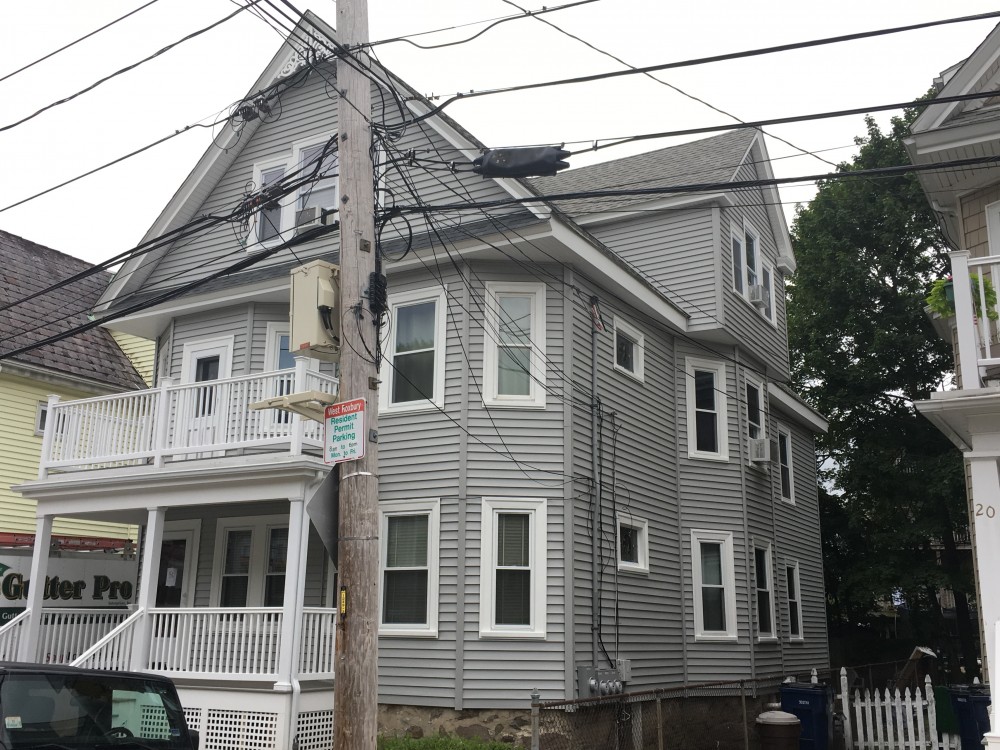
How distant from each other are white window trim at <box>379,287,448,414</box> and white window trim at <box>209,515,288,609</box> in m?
2.87

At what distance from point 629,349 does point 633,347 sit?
0.14 metres

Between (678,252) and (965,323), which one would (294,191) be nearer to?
(678,252)

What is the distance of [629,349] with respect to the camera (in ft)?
54.4

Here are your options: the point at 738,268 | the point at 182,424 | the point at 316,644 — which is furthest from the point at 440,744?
the point at 738,268

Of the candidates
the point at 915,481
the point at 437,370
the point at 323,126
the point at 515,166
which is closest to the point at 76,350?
the point at 323,126

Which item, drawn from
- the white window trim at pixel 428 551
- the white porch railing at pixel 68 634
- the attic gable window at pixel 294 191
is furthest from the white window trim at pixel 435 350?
the white porch railing at pixel 68 634

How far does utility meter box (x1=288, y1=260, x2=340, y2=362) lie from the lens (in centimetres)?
858

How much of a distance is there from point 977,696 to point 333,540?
9712 millimetres

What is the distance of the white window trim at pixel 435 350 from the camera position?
14586mm

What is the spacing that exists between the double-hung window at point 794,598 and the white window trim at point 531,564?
9114mm

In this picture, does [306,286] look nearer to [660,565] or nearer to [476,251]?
[476,251]

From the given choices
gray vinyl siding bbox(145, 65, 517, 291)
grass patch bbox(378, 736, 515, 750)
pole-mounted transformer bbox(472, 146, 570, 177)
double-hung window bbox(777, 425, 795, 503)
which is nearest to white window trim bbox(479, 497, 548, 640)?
grass patch bbox(378, 736, 515, 750)

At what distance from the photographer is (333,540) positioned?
310 inches

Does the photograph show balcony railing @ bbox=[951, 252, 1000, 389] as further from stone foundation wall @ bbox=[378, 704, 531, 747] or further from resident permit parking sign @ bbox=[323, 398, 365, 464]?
stone foundation wall @ bbox=[378, 704, 531, 747]
